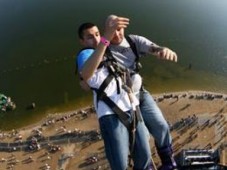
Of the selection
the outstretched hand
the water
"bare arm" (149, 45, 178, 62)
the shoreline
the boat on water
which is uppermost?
the water

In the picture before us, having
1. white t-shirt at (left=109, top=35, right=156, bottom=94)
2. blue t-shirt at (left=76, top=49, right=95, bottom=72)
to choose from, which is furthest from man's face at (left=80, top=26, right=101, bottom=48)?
white t-shirt at (left=109, top=35, right=156, bottom=94)

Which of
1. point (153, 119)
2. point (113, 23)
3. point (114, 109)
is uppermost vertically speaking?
point (113, 23)

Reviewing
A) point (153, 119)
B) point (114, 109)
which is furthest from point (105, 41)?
point (153, 119)

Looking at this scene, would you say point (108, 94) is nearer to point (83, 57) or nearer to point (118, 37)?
point (83, 57)

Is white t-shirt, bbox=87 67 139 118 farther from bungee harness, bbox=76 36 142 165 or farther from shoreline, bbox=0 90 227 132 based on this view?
shoreline, bbox=0 90 227 132

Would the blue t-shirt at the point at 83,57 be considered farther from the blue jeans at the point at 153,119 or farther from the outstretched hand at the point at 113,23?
the blue jeans at the point at 153,119

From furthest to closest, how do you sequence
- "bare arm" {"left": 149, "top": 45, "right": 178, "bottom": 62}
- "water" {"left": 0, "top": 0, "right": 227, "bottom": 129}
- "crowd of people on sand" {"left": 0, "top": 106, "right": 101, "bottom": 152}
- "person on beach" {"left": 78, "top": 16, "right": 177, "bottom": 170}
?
"water" {"left": 0, "top": 0, "right": 227, "bottom": 129}, "crowd of people on sand" {"left": 0, "top": 106, "right": 101, "bottom": 152}, "person on beach" {"left": 78, "top": 16, "right": 177, "bottom": 170}, "bare arm" {"left": 149, "top": 45, "right": 178, "bottom": 62}

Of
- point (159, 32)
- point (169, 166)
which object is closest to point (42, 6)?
point (159, 32)
